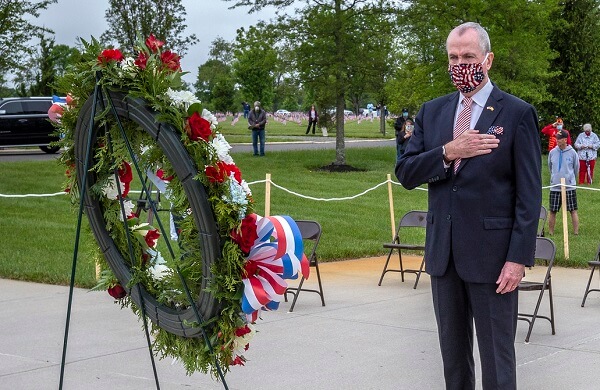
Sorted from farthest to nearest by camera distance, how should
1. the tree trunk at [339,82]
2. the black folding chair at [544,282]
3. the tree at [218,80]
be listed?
the tree at [218,80]
the tree trunk at [339,82]
the black folding chair at [544,282]

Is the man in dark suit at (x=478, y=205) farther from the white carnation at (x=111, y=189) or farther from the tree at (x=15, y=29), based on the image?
the tree at (x=15, y=29)

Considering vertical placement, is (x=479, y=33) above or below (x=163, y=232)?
above

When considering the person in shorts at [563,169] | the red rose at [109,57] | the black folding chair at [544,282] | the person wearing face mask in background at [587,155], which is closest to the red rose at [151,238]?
the red rose at [109,57]

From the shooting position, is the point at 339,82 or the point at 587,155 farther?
the point at 587,155

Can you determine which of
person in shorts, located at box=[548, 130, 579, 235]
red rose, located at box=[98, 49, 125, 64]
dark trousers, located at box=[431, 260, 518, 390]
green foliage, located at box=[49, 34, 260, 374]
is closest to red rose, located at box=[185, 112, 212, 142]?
green foliage, located at box=[49, 34, 260, 374]

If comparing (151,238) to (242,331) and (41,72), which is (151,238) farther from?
(41,72)

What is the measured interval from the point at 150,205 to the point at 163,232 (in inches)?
6.4

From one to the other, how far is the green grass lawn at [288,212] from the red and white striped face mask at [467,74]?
7.72 ft

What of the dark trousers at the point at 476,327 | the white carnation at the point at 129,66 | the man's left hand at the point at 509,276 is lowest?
the dark trousers at the point at 476,327

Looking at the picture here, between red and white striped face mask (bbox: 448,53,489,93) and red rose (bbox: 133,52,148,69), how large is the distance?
59.1 inches

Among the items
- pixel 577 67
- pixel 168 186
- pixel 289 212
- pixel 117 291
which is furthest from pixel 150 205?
pixel 577 67

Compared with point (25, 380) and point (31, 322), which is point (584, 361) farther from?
point (31, 322)

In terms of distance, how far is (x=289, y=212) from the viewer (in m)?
18.5

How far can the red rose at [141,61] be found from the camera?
15.7 ft
